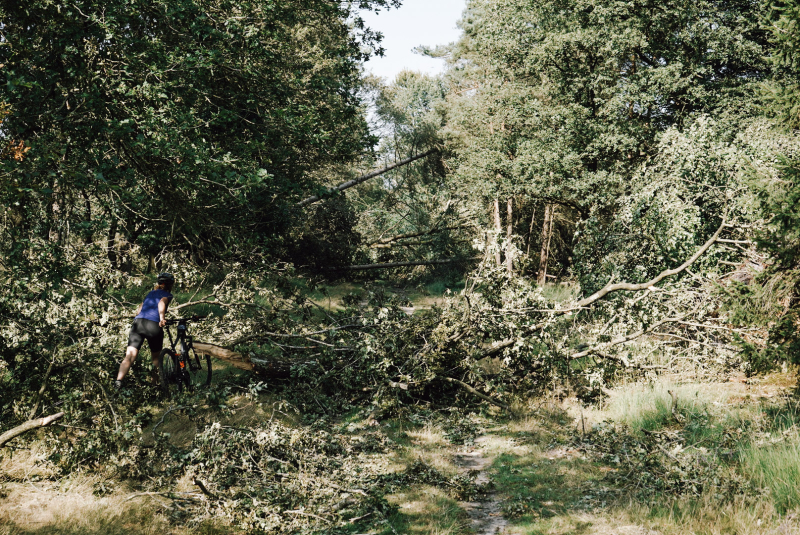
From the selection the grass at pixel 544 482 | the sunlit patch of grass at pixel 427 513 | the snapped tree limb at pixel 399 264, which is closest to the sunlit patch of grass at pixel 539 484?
the grass at pixel 544 482

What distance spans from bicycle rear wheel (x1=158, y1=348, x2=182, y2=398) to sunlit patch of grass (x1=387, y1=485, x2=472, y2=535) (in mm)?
4258

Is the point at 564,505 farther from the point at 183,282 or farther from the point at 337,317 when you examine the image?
the point at 183,282

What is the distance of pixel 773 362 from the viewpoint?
7.26m

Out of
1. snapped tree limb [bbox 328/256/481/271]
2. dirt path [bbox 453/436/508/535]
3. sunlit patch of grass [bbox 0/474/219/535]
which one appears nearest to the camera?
sunlit patch of grass [bbox 0/474/219/535]

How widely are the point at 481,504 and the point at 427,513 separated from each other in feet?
2.44

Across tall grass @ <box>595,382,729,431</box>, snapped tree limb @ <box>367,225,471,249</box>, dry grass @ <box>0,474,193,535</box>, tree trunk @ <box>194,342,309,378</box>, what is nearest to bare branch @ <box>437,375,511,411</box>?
tall grass @ <box>595,382,729,431</box>

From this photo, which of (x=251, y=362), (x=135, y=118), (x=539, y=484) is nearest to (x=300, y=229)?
(x=251, y=362)

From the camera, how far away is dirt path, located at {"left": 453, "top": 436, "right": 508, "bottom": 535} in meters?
5.60

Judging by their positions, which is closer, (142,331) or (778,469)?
(778,469)

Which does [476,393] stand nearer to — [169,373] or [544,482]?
[544,482]

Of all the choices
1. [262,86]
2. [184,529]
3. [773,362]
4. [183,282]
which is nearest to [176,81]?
[262,86]

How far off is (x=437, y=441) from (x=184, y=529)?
3.86 meters

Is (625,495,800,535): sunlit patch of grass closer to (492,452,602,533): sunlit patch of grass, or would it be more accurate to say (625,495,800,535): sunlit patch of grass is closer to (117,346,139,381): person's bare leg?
(492,452,602,533): sunlit patch of grass

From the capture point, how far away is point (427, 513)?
581 cm
